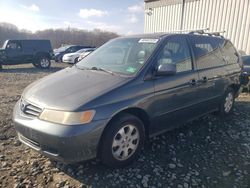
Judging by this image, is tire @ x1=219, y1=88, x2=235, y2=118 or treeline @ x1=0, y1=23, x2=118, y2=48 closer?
tire @ x1=219, y1=88, x2=235, y2=118

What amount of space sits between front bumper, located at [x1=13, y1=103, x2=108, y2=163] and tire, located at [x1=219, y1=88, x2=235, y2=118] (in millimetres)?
3269

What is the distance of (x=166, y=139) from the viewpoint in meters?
4.04

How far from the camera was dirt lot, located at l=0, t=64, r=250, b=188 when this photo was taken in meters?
2.93

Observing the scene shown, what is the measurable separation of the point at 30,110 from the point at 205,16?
14.0m

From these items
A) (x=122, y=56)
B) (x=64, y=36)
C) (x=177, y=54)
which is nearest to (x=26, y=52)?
(x=122, y=56)

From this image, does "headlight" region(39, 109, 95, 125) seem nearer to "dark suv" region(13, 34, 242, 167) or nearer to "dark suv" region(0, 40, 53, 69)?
"dark suv" region(13, 34, 242, 167)

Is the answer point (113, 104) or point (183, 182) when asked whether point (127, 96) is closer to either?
point (113, 104)

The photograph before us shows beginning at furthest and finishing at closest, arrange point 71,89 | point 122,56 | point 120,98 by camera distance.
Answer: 1. point 122,56
2. point 71,89
3. point 120,98

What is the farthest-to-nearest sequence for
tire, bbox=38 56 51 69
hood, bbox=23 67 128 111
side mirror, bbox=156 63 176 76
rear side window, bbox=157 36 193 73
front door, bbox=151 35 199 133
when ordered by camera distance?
1. tire, bbox=38 56 51 69
2. rear side window, bbox=157 36 193 73
3. front door, bbox=151 35 199 133
4. side mirror, bbox=156 63 176 76
5. hood, bbox=23 67 128 111

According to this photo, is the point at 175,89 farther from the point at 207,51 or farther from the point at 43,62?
the point at 43,62

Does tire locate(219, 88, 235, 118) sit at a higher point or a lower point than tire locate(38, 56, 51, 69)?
higher

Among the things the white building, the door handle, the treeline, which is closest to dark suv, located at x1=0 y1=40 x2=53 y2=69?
the white building

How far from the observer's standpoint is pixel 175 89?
3637 mm

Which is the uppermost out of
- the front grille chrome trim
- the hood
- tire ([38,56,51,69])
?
the hood
